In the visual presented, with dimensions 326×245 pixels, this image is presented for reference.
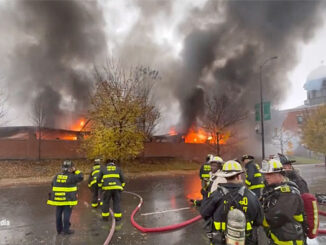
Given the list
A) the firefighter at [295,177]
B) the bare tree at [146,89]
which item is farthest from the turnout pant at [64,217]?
the bare tree at [146,89]

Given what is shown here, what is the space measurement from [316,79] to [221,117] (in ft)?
126

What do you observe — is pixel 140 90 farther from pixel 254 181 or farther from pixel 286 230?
pixel 286 230

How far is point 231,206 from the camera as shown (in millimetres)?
2355

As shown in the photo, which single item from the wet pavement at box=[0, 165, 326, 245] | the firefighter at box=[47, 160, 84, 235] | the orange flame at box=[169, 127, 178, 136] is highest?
the orange flame at box=[169, 127, 178, 136]

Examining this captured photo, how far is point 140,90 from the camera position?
70.4 feet

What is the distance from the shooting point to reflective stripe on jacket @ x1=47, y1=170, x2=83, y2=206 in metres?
4.66

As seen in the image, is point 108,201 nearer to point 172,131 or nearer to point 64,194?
point 64,194

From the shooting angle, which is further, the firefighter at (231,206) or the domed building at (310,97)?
the domed building at (310,97)

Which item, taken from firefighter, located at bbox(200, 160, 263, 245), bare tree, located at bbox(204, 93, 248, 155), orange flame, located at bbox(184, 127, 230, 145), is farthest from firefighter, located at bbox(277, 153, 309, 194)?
orange flame, located at bbox(184, 127, 230, 145)

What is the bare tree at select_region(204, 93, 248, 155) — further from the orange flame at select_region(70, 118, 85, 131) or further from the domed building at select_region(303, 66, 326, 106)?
the domed building at select_region(303, 66, 326, 106)

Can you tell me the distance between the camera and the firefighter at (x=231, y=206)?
2.39 meters

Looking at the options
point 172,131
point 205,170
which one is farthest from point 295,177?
point 172,131

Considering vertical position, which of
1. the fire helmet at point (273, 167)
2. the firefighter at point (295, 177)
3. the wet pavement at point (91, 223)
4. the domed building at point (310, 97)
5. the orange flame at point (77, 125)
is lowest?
the wet pavement at point (91, 223)

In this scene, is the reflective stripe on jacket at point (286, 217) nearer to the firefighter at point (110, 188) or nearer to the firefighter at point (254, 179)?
the firefighter at point (254, 179)
